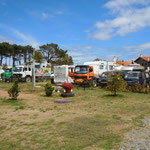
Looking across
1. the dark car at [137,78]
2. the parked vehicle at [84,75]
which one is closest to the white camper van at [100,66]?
the parked vehicle at [84,75]

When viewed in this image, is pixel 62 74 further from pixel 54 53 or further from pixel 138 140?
pixel 54 53

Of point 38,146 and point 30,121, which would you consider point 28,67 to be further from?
point 38,146

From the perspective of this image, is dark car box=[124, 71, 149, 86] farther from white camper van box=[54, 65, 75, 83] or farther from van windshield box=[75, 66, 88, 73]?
white camper van box=[54, 65, 75, 83]

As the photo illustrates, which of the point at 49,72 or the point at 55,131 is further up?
the point at 49,72

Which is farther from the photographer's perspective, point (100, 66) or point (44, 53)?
point (44, 53)

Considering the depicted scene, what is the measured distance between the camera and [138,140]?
13.7 feet

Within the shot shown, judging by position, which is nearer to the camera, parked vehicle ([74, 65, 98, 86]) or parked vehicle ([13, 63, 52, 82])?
parked vehicle ([74, 65, 98, 86])

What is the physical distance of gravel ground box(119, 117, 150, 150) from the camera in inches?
150

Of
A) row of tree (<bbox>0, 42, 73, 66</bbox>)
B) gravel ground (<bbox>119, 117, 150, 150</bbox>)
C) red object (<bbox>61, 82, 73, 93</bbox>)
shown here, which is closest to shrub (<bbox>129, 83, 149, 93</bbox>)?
red object (<bbox>61, 82, 73, 93</bbox>)

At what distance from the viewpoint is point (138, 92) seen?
14188 millimetres

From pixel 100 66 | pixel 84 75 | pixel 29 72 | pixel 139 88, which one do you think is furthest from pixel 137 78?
pixel 29 72

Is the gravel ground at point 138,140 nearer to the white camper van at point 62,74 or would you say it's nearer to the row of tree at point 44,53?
the white camper van at point 62,74

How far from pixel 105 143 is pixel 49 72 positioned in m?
23.6

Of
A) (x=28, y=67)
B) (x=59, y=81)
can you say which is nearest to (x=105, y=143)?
(x=59, y=81)
